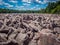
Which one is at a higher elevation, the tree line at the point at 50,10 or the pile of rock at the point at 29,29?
the tree line at the point at 50,10

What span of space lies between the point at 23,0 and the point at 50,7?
0.56 metres

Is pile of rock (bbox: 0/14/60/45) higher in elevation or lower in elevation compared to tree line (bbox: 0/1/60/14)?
lower

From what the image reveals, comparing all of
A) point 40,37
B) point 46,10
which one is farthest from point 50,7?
point 40,37

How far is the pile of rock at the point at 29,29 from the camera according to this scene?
2.35m

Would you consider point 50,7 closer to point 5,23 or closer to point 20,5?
point 20,5

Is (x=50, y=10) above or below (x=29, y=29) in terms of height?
above

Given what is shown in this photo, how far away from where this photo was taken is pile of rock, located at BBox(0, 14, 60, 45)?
2346 millimetres

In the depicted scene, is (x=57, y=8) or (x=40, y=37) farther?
(x=57, y=8)

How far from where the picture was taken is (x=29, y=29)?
2496 mm

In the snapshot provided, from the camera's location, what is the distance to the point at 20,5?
2.80 meters

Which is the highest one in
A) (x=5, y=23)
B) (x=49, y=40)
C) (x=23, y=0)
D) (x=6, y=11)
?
(x=23, y=0)

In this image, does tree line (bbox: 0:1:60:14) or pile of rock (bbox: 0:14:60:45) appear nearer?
pile of rock (bbox: 0:14:60:45)

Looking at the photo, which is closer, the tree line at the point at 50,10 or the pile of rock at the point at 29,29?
the pile of rock at the point at 29,29

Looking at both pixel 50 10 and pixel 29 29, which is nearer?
pixel 29 29
